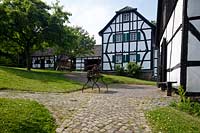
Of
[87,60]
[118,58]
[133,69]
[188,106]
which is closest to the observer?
[188,106]

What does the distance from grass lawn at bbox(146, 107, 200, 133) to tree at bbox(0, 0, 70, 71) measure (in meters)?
22.2

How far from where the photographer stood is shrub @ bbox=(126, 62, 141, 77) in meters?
39.2

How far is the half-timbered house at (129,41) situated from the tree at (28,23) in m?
12.7

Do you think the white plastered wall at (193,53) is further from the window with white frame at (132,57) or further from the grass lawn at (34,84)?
the window with white frame at (132,57)

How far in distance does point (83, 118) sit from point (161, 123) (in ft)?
6.52

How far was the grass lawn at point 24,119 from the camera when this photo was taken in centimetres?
672

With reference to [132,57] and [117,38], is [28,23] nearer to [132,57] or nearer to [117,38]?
[117,38]

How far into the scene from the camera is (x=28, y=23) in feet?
95.2

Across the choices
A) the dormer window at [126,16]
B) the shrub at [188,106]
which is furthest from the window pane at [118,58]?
the shrub at [188,106]

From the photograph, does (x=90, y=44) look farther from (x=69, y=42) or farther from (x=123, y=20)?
(x=69, y=42)

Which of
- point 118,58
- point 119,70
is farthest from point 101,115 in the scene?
point 118,58

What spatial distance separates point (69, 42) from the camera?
104ft

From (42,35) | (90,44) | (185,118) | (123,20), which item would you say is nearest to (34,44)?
(42,35)

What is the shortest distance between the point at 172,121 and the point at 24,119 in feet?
11.8
